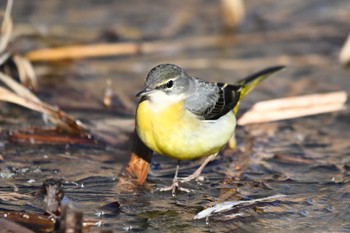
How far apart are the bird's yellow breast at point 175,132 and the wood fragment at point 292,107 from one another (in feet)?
5.25

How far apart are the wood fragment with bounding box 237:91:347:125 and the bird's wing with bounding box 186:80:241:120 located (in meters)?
0.68

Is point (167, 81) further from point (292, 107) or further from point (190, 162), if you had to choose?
point (292, 107)

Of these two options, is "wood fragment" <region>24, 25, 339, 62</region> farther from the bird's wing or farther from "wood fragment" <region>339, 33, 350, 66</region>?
the bird's wing

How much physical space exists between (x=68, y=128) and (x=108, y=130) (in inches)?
23.7

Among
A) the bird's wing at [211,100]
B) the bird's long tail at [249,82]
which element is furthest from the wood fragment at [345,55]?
the bird's wing at [211,100]

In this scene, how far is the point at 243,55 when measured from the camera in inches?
457

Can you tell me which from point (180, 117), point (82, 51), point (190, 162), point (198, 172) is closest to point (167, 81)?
point (180, 117)

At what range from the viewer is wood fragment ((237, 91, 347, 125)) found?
8.63 metres

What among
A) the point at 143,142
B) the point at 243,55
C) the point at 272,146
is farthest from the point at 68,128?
the point at 243,55

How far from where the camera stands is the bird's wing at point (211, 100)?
719 centimetres

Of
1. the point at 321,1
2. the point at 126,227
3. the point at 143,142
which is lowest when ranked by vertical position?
the point at 126,227

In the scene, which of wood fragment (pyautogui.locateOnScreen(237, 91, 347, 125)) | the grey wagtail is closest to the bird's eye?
the grey wagtail

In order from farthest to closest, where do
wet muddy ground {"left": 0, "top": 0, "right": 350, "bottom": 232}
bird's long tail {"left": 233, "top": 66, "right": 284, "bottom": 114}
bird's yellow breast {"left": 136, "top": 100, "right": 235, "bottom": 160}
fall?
bird's long tail {"left": 233, "top": 66, "right": 284, "bottom": 114} → bird's yellow breast {"left": 136, "top": 100, "right": 235, "bottom": 160} → wet muddy ground {"left": 0, "top": 0, "right": 350, "bottom": 232}

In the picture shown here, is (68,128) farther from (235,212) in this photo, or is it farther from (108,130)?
(235,212)
